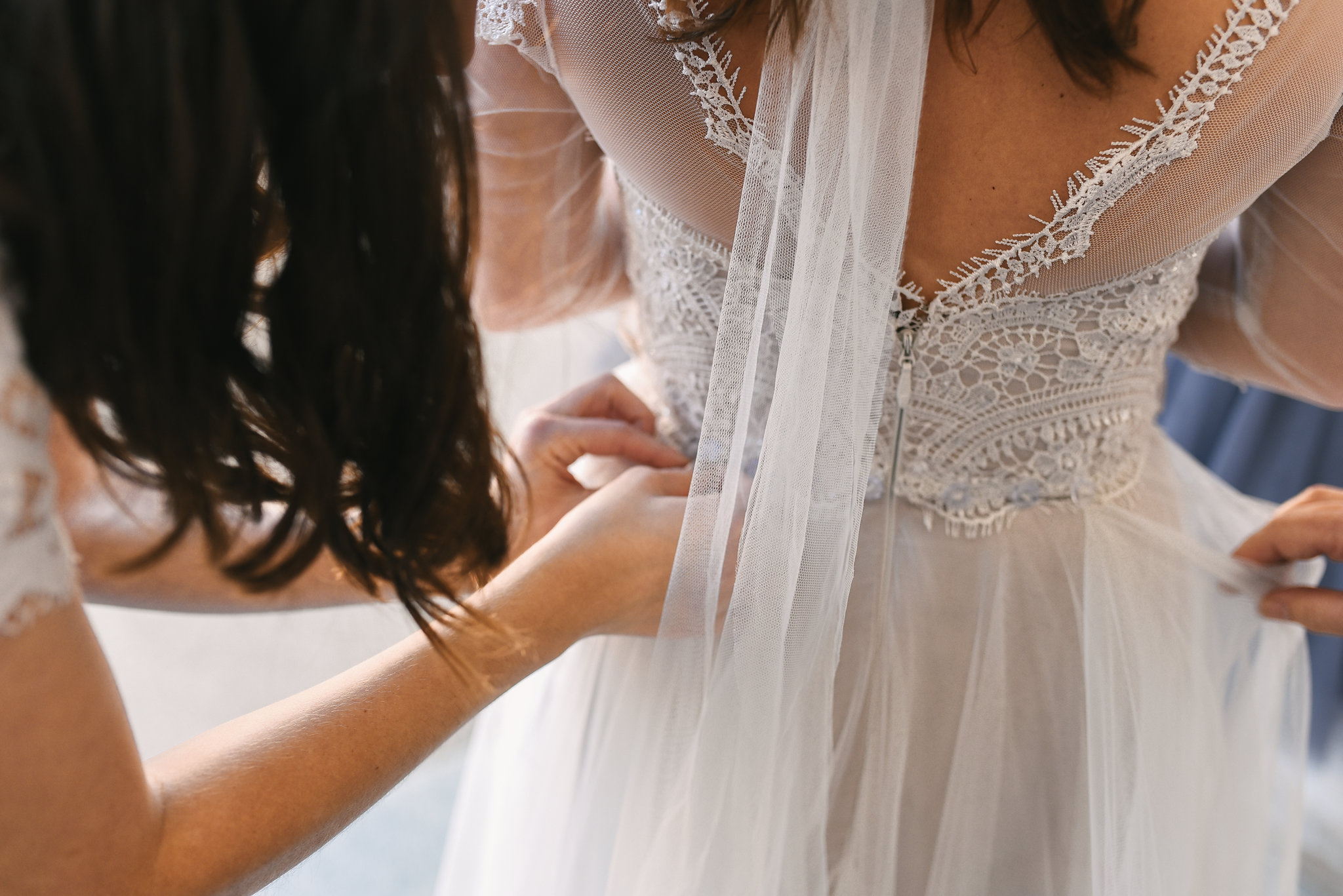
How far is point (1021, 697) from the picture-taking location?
2.10 ft

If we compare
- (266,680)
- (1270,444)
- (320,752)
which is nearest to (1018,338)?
(320,752)

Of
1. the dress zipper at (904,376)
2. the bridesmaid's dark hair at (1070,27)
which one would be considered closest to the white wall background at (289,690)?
the dress zipper at (904,376)

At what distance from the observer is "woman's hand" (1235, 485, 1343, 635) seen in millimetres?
629

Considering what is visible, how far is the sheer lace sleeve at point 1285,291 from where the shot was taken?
0.57m

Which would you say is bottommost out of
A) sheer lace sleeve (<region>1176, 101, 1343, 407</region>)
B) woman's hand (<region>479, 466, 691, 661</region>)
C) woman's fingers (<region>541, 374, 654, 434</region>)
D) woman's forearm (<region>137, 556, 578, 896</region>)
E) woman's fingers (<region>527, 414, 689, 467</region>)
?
woman's forearm (<region>137, 556, 578, 896</region>)

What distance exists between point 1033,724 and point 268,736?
49 centimetres

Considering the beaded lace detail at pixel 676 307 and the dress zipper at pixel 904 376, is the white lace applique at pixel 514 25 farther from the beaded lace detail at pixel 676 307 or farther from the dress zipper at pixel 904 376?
the dress zipper at pixel 904 376

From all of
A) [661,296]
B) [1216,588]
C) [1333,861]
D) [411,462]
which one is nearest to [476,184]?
[411,462]

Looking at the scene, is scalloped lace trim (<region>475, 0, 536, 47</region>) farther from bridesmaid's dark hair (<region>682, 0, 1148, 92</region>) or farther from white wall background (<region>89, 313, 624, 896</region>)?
white wall background (<region>89, 313, 624, 896</region>)

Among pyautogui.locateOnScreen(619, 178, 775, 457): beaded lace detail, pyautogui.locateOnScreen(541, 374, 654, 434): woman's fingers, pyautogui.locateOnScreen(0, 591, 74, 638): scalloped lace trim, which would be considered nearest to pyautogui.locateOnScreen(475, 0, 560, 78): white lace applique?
pyautogui.locateOnScreen(619, 178, 775, 457): beaded lace detail

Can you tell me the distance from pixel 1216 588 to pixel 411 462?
58cm

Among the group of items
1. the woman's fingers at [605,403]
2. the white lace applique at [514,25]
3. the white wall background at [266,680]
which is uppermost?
the white lace applique at [514,25]

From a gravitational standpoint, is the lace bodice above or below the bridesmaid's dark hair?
below

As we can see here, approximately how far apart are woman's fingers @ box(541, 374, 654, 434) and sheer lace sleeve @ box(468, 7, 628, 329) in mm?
108
